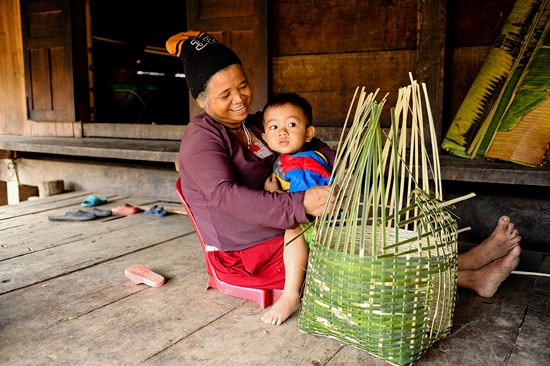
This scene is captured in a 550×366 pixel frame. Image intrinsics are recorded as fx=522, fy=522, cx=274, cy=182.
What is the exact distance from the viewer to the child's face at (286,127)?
194 centimetres

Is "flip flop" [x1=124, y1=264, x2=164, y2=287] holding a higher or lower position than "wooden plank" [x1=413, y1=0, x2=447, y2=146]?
lower

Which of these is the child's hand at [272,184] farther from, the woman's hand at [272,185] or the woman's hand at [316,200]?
the woman's hand at [316,200]

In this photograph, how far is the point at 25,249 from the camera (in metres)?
2.74

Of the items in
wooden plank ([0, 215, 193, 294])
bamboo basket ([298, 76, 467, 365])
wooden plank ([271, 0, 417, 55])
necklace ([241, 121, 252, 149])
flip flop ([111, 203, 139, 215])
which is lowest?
wooden plank ([0, 215, 193, 294])

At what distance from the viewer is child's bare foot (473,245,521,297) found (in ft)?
6.45

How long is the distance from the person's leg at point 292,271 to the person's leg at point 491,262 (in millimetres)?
692

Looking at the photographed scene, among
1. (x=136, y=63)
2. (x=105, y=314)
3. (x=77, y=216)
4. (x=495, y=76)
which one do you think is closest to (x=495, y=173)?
(x=495, y=76)

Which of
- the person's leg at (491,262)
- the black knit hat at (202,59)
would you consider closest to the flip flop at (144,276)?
the black knit hat at (202,59)

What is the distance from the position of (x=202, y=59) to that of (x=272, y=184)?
53 cm

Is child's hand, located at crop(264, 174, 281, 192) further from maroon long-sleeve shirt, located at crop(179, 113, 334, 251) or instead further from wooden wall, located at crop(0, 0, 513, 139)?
wooden wall, located at crop(0, 0, 513, 139)

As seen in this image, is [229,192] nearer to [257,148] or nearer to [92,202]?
[257,148]

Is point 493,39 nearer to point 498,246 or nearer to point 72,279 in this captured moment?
point 498,246

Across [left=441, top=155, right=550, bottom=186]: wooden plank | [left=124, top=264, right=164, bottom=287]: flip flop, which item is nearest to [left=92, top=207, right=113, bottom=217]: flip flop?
[left=124, top=264, right=164, bottom=287]: flip flop

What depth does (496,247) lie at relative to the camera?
2.10 m
